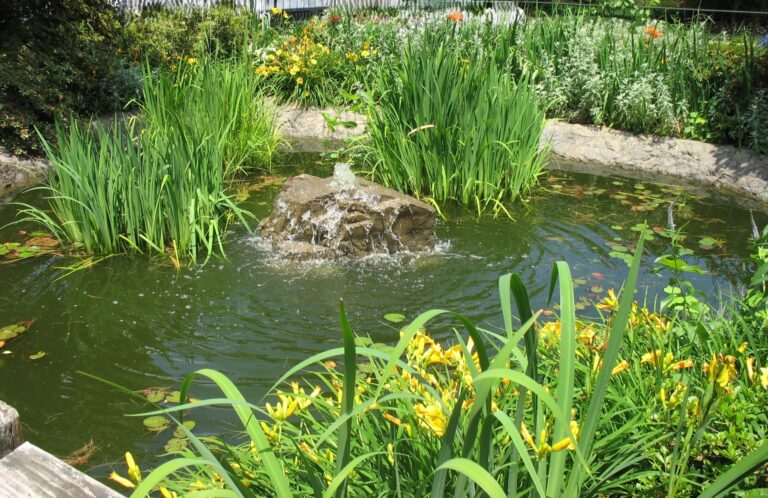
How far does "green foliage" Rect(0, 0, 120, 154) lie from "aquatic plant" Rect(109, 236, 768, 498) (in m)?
5.78

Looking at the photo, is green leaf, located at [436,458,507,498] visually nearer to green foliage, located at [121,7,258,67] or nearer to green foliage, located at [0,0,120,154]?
green foliage, located at [0,0,120,154]

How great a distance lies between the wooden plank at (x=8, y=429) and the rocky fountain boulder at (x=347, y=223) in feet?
12.6

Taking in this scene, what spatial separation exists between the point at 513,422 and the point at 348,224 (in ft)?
12.2

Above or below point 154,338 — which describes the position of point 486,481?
above

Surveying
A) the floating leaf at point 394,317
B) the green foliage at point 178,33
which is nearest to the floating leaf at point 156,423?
the floating leaf at point 394,317

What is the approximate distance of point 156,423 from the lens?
3465 millimetres

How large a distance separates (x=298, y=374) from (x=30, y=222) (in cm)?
356

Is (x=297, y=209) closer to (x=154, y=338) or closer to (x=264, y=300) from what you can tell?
(x=264, y=300)

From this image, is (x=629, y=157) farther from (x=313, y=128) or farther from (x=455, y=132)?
(x=313, y=128)

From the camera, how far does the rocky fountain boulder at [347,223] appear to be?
5574 millimetres

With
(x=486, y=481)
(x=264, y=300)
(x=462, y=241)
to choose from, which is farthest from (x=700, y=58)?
(x=486, y=481)

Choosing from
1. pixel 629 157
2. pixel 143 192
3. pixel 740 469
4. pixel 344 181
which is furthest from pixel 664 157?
pixel 740 469

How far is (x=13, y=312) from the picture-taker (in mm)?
4582

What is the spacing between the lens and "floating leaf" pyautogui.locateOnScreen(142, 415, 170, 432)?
3.44 m
